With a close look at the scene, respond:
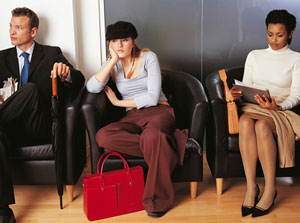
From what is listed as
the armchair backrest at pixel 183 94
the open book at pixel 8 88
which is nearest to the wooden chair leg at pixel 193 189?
the armchair backrest at pixel 183 94

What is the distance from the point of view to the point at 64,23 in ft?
9.70

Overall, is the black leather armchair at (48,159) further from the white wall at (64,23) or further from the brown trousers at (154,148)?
the white wall at (64,23)

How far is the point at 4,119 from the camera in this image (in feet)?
7.47

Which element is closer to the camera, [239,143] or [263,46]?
[239,143]

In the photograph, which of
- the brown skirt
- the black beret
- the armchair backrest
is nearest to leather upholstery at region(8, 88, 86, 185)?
the black beret

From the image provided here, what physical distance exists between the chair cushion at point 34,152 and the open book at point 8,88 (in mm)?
411

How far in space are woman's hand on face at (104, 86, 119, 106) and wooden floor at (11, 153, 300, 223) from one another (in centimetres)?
69

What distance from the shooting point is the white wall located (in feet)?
9.57

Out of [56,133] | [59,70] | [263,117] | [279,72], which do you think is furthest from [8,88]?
[279,72]

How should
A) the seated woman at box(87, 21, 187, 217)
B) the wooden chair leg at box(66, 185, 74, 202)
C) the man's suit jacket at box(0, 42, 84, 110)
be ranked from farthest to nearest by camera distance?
the man's suit jacket at box(0, 42, 84, 110) → the wooden chair leg at box(66, 185, 74, 202) → the seated woman at box(87, 21, 187, 217)

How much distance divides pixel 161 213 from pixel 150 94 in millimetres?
806

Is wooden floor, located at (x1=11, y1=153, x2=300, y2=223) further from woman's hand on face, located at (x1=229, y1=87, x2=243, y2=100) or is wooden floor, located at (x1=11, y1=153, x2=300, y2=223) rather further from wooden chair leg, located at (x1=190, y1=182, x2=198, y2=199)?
woman's hand on face, located at (x1=229, y1=87, x2=243, y2=100)

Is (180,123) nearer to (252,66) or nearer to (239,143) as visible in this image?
(239,143)

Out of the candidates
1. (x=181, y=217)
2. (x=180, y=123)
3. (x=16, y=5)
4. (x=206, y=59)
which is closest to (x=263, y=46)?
(x=206, y=59)
